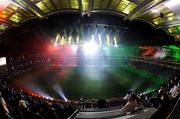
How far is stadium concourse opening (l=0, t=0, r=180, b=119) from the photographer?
55.5 ft

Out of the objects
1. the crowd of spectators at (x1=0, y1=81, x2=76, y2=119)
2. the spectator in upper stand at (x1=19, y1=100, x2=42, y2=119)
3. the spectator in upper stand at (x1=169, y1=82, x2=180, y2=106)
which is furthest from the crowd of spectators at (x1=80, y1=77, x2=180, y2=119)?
the spectator in upper stand at (x1=19, y1=100, x2=42, y2=119)

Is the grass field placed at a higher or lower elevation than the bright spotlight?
lower

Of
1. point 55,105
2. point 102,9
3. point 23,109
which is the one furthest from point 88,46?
point 23,109

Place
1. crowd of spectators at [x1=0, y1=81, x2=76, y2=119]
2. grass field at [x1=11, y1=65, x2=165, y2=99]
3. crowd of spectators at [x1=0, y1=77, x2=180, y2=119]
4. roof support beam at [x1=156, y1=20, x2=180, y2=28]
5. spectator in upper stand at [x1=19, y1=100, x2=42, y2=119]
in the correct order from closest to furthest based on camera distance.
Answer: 1. crowd of spectators at [x1=0, y1=77, x2=180, y2=119]
2. crowd of spectators at [x1=0, y1=81, x2=76, y2=119]
3. spectator in upper stand at [x1=19, y1=100, x2=42, y2=119]
4. grass field at [x1=11, y1=65, x2=165, y2=99]
5. roof support beam at [x1=156, y1=20, x2=180, y2=28]

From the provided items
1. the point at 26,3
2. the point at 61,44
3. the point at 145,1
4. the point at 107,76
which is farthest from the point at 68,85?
the point at 61,44

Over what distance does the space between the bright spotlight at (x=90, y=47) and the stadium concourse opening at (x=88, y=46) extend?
3.9 inches

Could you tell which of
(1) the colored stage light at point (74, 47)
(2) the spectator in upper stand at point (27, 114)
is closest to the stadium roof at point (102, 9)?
(1) the colored stage light at point (74, 47)

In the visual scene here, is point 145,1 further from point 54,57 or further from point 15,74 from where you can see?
point 54,57

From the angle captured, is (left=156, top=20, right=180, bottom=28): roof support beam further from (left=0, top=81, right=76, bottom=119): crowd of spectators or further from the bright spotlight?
(left=0, top=81, right=76, bottom=119): crowd of spectators

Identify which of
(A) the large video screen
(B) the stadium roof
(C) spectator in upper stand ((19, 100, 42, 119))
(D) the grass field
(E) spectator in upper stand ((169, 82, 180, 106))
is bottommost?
(D) the grass field

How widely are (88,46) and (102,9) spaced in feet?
18.2

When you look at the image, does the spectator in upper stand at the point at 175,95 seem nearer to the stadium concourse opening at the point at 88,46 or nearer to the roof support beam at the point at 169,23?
the stadium concourse opening at the point at 88,46

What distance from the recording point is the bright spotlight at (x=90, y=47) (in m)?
28.4

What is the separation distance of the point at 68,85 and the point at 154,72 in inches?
298
